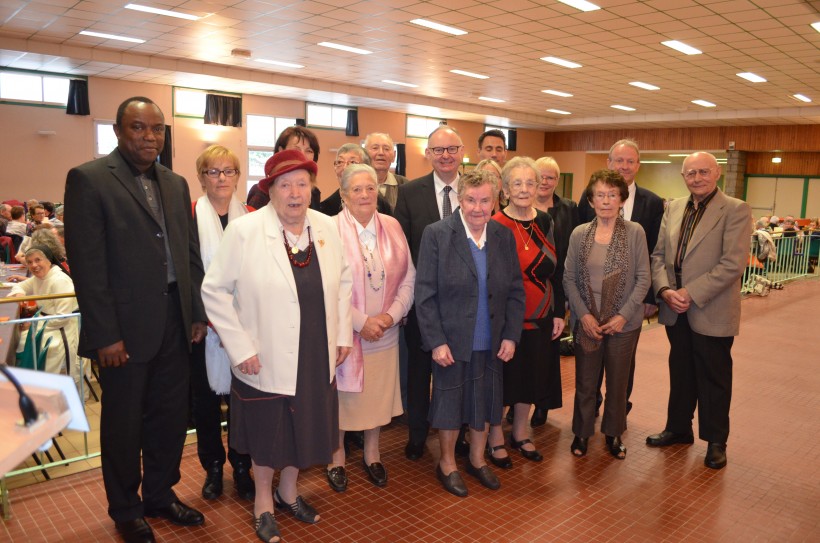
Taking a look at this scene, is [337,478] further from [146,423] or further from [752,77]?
[752,77]

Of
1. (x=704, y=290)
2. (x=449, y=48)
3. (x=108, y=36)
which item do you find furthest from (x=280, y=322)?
(x=108, y=36)

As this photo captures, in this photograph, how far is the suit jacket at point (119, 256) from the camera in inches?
99.9

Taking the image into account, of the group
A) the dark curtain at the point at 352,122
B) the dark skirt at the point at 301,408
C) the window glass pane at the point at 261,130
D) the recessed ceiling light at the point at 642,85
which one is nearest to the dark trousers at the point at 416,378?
the dark skirt at the point at 301,408

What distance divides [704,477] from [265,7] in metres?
8.08

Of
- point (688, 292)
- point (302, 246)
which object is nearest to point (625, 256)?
point (688, 292)

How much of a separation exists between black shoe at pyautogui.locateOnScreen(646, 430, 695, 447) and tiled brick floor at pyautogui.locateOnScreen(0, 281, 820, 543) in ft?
0.19

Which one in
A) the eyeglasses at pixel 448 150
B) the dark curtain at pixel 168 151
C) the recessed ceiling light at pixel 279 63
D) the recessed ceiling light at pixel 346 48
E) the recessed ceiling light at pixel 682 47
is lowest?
the eyeglasses at pixel 448 150

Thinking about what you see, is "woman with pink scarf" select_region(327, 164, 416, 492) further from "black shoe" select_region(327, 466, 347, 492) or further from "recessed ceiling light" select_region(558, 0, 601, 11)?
"recessed ceiling light" select_region(558, 0, 601, 11)

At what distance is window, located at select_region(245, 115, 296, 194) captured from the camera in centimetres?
1736

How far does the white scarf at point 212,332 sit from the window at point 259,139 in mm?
14541

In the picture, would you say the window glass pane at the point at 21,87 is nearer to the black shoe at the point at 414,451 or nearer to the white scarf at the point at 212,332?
the white scarf at the point at 212,332

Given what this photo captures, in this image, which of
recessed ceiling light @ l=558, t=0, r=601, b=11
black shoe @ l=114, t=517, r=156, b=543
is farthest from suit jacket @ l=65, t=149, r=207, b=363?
recessed ceiling light @ l=558, t=0, r=601, b=11

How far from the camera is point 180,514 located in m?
2.95

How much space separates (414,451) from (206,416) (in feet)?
4.19
